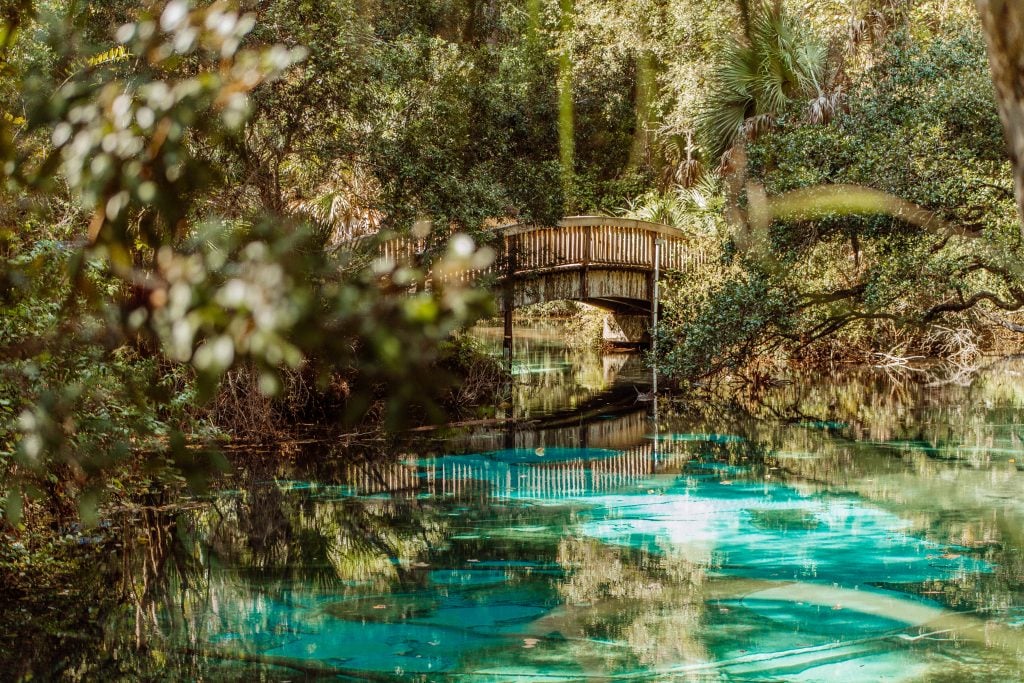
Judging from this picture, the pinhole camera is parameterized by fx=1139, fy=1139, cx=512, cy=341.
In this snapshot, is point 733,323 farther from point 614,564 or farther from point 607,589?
point 607,589

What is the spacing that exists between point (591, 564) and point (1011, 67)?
5.89 metres

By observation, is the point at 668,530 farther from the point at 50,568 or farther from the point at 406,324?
the point at 406,324

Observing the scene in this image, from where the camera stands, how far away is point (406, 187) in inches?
512

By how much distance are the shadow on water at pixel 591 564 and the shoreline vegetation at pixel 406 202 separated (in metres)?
0.84

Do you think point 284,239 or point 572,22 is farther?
point 572,22

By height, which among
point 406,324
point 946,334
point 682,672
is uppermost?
point 946,334

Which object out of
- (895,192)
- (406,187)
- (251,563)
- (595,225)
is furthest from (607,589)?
(595,225)

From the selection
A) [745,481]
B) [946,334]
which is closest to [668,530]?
[745,481]

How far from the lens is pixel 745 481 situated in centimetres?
1079

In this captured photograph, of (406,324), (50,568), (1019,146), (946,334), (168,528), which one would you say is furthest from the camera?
(946,334)

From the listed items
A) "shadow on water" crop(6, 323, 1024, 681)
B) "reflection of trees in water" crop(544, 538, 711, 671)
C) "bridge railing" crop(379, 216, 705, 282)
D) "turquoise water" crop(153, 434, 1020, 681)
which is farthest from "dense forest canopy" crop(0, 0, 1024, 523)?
"reflection of trees in water" crop(544, 538, 711, 671)

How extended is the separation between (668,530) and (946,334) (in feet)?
40.3

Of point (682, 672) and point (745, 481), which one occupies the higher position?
point (745, 481)

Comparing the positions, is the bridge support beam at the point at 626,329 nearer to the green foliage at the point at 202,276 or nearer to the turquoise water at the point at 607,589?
the turquoise water at the point at 607,589
